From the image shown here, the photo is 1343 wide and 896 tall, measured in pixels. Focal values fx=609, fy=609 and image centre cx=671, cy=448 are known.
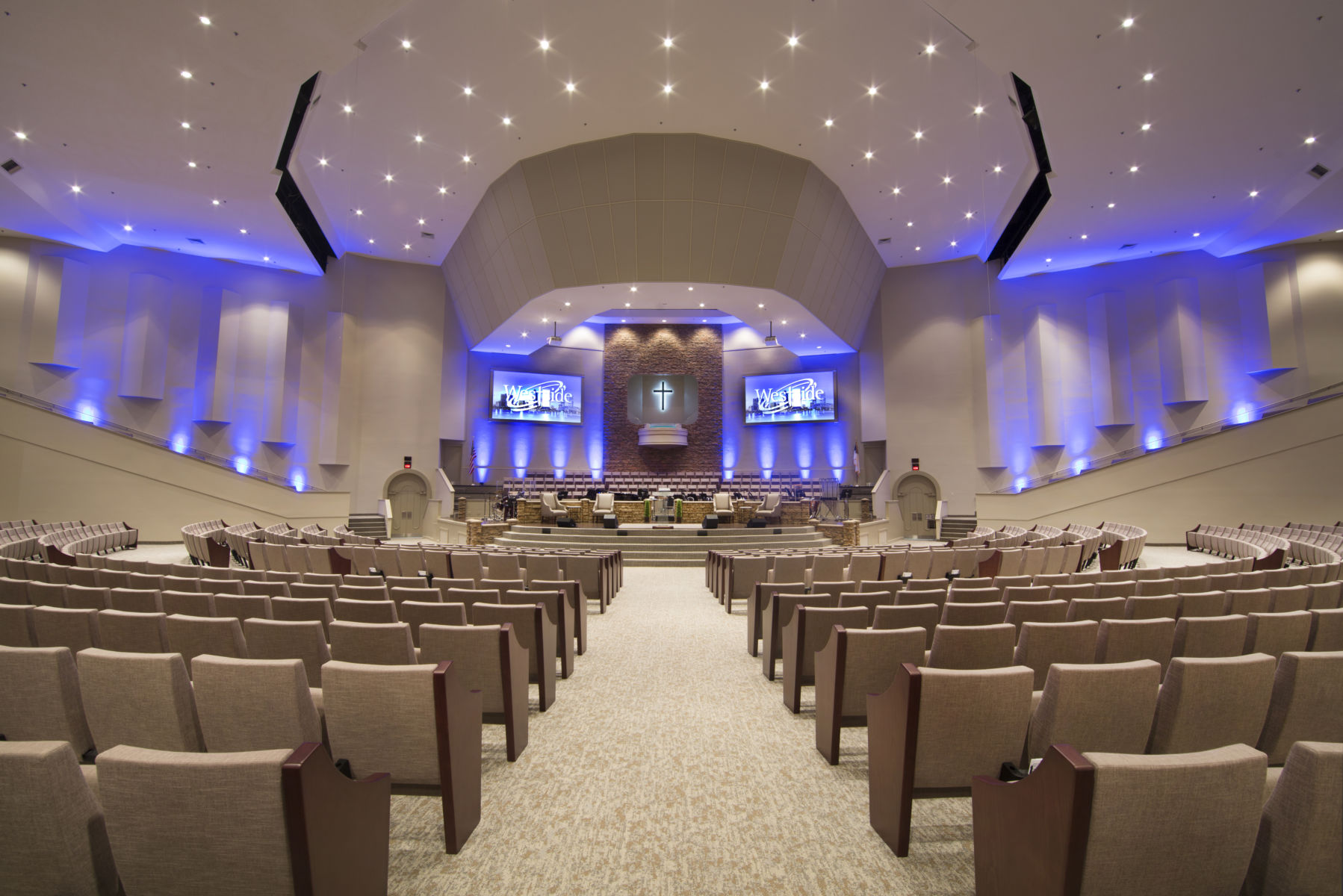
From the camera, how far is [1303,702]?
2.34 m

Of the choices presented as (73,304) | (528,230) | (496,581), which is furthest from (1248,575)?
(73,304)

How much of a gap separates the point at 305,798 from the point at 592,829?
1353 millimetres

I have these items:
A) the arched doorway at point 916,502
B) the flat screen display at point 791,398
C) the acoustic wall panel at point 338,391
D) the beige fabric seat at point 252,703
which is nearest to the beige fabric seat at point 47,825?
the beige fabric seat at point 252,703

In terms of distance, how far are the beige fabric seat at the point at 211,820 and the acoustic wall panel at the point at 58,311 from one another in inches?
775

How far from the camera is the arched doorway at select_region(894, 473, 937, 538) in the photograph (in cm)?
1858

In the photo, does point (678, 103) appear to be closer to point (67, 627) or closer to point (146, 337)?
point (67, 627)

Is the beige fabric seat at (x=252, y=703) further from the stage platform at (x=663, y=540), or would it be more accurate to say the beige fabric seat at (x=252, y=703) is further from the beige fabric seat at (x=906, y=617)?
the stage platform at (x=663, y=540)

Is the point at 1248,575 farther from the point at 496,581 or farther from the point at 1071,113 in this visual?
the point at 1071,113

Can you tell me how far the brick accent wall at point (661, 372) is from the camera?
2222cm

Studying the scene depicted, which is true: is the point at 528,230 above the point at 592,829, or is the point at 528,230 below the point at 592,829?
above

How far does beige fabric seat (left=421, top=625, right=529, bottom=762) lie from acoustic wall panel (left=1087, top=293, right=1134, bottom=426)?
1963 cm

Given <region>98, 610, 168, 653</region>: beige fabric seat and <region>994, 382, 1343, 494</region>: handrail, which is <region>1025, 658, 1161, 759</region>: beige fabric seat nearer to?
<region>98, 610, 168, 653</region>: beige fabric seat

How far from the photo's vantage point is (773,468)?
22.1m

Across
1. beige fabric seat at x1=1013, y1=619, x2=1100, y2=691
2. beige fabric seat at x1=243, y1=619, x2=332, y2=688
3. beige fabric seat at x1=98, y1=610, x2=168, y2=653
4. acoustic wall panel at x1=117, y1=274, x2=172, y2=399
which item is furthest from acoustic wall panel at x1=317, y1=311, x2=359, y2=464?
beige fabric seat at x1=1013, y1=619, x2=1100, y2=691
